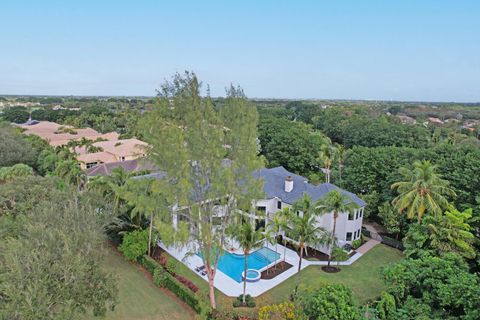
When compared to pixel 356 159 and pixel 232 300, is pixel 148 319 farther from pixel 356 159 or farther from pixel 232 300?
pixel 356 159

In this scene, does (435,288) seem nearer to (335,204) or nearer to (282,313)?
Answer: (282,313)

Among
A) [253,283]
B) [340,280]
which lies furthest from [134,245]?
[340,280]

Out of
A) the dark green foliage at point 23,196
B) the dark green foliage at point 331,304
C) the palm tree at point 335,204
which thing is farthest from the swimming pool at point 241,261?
the dark green foliage at point 23,196

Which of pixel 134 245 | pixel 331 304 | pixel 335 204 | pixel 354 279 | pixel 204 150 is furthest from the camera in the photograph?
pixel 335 204

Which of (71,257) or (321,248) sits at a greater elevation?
(71,257)

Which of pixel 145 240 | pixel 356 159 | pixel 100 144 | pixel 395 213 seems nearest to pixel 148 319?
pixel 145 240
